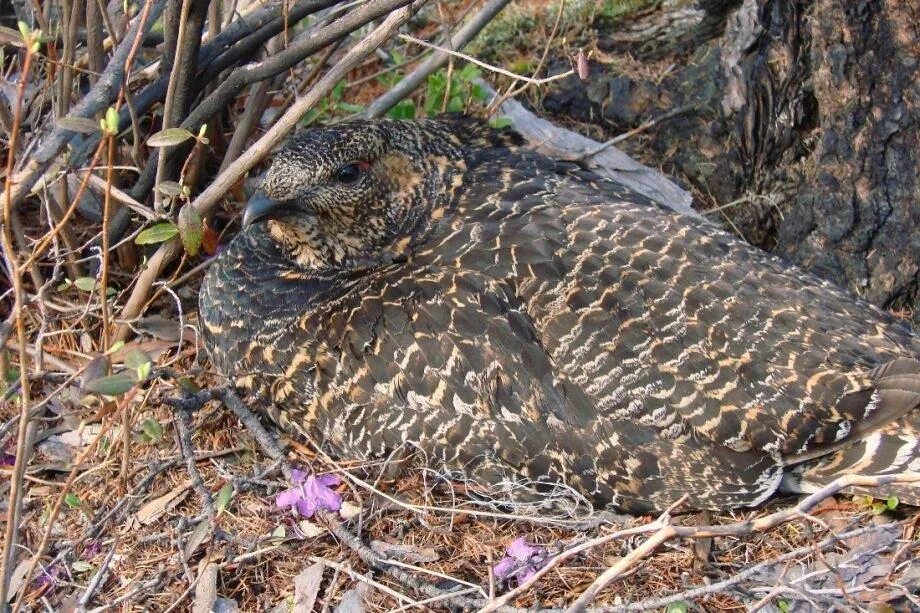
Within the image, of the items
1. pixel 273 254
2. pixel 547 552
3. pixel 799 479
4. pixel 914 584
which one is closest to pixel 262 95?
pixel 273 254

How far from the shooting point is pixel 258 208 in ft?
13.0

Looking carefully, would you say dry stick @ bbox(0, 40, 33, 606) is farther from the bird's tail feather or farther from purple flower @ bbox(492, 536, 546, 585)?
the bird's tail feather

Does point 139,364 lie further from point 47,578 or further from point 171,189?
point 47,578

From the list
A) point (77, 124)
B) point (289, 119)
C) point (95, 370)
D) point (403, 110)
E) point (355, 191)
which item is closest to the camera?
point (95, 370)

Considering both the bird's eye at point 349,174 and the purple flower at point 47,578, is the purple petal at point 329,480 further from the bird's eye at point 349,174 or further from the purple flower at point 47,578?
the bird's eye at point 349,174

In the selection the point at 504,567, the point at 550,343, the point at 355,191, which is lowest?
the point at 504,567

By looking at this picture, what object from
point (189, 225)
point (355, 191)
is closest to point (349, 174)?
point (355, 191)

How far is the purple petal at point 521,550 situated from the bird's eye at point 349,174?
1692 mm

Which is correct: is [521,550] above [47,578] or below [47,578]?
above

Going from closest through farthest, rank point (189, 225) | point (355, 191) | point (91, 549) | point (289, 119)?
point (189, 225), point (91, 549), point (289, 119), point (355, 191)

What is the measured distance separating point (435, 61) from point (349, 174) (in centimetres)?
116

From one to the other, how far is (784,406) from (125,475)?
8.66 feet

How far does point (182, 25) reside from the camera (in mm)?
3879

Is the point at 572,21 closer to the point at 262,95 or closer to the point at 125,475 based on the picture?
the point at 262,95
